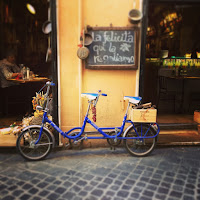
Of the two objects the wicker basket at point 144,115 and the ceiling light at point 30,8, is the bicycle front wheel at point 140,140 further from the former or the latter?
the ceiling light at point 30,8

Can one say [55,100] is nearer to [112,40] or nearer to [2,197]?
[112,40]

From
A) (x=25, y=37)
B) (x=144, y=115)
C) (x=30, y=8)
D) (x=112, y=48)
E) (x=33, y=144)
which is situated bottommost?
(x=33, y=144)

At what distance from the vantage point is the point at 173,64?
10.8 metres

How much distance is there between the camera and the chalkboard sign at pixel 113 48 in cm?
630

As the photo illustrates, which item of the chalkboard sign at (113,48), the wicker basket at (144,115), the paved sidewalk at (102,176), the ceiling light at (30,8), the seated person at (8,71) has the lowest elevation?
the paved sidewalk at (102,176)

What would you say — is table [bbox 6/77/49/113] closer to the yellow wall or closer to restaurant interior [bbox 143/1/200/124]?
the yellow wall

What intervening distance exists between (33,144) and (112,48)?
9.56ft

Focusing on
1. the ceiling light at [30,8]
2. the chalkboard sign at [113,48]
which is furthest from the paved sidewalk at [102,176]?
the ceiling light at [30,8]

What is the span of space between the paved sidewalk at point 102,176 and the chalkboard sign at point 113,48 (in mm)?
2119

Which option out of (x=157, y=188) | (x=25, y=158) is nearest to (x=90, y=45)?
(x=25, y=158)

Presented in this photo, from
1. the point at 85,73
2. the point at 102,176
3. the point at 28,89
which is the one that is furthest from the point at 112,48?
the point at 28,89

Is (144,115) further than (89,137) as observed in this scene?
No

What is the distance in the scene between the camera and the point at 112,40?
6.35 metres

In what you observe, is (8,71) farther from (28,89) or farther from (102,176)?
(102,176)
